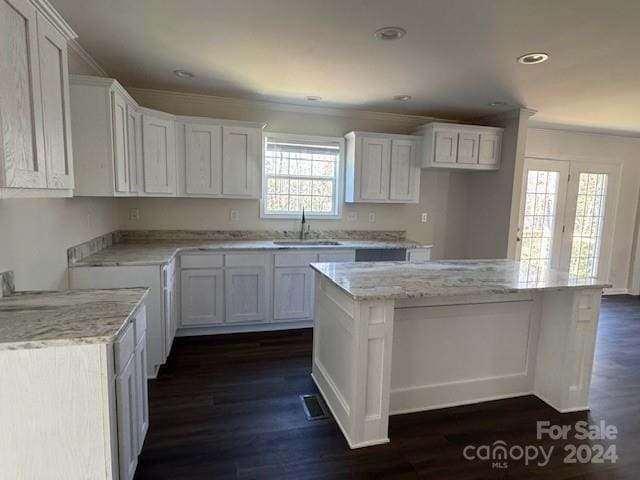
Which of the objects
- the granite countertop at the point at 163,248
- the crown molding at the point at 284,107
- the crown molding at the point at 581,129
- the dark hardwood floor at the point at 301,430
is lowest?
the dark hardwood floor at the point at 301,430

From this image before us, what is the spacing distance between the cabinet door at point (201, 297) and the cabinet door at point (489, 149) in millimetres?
3239

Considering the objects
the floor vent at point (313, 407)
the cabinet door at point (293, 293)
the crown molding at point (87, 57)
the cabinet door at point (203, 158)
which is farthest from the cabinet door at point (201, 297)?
the crown molding at point (87, 57)

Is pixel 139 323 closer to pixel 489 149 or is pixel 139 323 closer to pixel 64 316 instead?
pixel 64 316

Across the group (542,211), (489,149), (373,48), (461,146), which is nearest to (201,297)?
(373,48)

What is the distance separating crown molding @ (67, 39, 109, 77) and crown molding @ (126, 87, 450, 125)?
20.9 inches

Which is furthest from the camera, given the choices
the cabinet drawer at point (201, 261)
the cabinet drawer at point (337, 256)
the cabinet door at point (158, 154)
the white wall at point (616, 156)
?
the white wall at point (616, 156)

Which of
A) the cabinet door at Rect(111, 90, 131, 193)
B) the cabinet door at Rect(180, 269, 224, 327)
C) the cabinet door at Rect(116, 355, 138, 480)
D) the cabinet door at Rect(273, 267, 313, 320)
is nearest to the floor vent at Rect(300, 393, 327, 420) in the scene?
the cabinet door at Rect(116, 355, 138, 480)

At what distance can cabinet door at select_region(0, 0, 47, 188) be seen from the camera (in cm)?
123

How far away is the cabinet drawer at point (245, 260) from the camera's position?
3.54m

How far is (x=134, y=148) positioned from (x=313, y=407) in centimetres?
251

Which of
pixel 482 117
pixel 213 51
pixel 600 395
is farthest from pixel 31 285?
pixel 482 117

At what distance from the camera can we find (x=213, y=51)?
8.67ft

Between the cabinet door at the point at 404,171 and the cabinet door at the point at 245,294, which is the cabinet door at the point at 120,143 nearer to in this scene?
the cabinet door at the point at 245,294

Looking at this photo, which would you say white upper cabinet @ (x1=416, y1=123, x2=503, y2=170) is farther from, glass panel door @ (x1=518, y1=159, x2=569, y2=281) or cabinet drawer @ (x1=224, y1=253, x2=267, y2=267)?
cabinet drawer @ (x1=224, y1=253, x2=267, y2=267)
